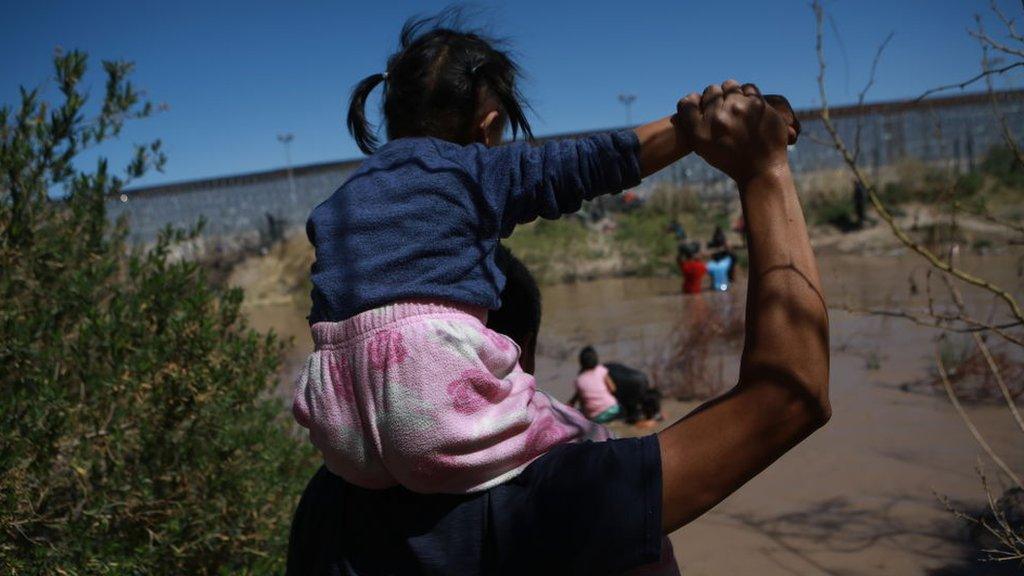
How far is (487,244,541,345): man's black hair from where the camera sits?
1451 mm

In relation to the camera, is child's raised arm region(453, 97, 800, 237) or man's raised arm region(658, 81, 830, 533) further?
child's raised arm region(453, 97, 800, 237)

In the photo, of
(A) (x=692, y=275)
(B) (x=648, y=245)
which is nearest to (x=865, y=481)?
(A) (x=692, y=275)

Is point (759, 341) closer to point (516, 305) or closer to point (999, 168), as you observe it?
point (516, 305)

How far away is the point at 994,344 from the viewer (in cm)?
825

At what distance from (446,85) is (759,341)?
623 millimetres

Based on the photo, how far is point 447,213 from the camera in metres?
1.16

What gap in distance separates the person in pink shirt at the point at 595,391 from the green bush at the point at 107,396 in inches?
183

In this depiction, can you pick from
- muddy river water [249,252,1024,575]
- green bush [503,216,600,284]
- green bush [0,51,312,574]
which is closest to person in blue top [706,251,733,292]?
muddy river water [249,252,1024,575]

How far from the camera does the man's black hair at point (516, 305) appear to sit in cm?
145

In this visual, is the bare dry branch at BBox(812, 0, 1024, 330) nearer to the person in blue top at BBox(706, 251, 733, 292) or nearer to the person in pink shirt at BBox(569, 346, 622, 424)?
the person in pink shirt at BBox(569, 346, 622, 424)

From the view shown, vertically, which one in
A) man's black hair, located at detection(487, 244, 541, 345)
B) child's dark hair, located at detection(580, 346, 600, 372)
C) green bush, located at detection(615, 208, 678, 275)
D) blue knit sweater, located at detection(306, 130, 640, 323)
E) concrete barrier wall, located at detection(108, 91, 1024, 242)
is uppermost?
concrete barrier wall, located at detection(108, 91, 1024, 242)

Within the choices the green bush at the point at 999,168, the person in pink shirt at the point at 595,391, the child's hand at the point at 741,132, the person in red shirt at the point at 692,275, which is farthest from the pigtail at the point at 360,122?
the green bush at the point at 999,168

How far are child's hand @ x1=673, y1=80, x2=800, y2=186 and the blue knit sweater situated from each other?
104 mm

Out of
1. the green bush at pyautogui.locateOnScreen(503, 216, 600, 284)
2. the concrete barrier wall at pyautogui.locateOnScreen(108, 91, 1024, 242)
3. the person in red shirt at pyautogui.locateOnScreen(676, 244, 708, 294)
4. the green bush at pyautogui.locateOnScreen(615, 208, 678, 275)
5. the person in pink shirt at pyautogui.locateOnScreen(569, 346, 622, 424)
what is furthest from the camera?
the concrete barrier wall at pyautogui.locateOnScreen(108, 91, 1024, 242)
